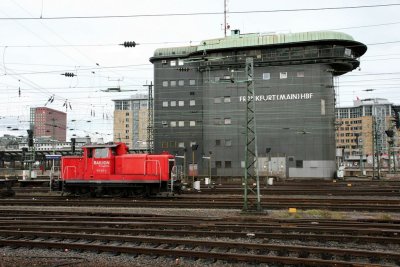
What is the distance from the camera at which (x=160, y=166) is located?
24.4 m

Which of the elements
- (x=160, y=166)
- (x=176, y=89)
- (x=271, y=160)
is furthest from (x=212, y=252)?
(x=176, y=89)

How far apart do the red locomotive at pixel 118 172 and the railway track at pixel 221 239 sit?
29.1ft

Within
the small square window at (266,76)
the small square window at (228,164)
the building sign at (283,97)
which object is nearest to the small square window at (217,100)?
the building sign at (283,97)

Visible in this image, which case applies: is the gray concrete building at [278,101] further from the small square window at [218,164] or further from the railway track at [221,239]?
the railway track at [221,239]

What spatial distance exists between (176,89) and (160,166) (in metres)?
41.4

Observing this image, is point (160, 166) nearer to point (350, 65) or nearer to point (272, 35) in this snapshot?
point (272, 35)

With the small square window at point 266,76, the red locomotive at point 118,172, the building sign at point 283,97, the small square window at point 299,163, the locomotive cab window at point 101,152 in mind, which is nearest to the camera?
the red locomotive at point 118,172

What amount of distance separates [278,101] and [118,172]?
1404 inches

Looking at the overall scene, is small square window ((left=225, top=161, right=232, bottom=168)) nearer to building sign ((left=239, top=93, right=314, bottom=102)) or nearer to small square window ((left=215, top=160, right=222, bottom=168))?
small square window ((left=215, top=160, right=222, bottom=168))

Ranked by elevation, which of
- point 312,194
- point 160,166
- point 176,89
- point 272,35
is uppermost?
point 272,35

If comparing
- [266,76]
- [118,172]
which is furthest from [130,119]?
[118,172]

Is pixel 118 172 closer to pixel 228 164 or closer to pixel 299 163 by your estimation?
pixel 228 164

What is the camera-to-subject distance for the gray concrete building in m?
53.0

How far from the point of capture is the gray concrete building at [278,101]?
5303 centimetres
